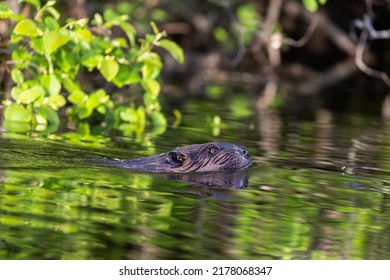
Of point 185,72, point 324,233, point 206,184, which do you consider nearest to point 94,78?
point 185,72

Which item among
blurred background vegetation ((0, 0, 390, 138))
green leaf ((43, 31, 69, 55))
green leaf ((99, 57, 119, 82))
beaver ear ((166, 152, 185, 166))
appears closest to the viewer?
beaver ear ((166, 152, 185, 166))

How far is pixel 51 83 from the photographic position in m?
10.4

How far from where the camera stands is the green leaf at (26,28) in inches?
373

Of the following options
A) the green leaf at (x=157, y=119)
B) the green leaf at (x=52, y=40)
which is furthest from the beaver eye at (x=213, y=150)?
the green leaf at (x=157, y=119)

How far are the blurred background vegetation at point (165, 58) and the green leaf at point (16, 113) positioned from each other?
0.01m

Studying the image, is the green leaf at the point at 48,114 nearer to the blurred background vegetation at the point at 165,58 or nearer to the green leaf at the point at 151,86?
the blurred background vegetation at the point at 165,58

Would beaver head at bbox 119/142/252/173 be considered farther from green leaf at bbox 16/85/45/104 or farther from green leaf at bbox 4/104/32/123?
green leaf at bbox 4/104/32/123

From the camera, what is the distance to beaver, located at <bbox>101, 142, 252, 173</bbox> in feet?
27.2

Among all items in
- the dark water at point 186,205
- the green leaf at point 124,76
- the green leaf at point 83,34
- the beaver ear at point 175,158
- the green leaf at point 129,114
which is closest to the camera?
the dark water at point 186,205

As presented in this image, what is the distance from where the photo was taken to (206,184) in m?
7.79

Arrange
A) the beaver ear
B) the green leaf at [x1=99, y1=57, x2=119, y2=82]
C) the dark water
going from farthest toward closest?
the green leaf at [x1=99, y1=57, x2=119, y2=82] < the beaver ear < the dark water

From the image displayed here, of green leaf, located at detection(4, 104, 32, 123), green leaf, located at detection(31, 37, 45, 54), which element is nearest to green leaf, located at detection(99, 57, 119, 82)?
green leaf, located at detection(31, 37, 45, 54)
